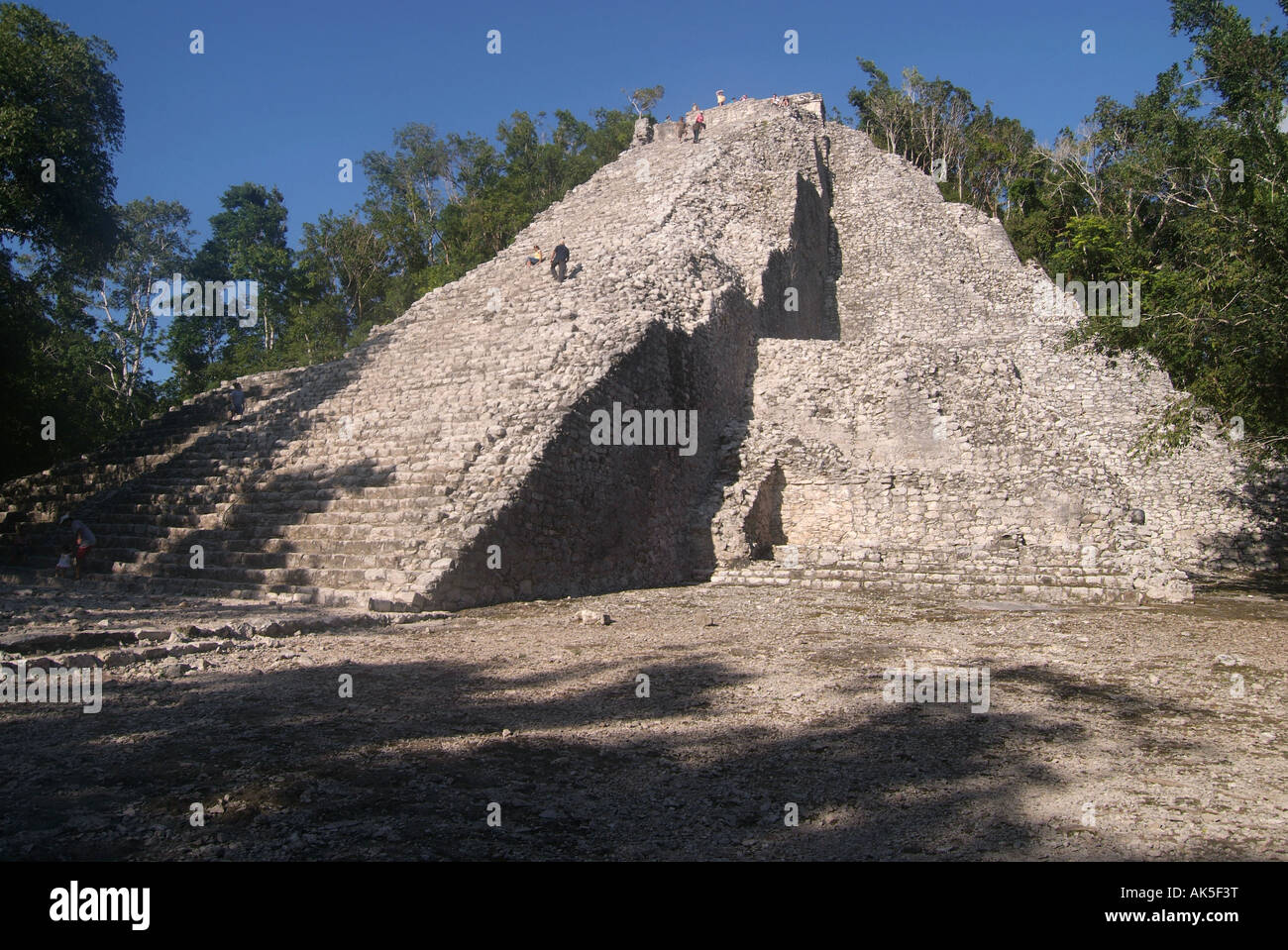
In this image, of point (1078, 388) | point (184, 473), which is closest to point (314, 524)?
point (184, 473)

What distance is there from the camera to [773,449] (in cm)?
1387

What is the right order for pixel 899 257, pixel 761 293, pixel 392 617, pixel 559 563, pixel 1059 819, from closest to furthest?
pixel 1059 819, pixel 392 617, pixel 559 563, pixel 761 293, pixel 899 257

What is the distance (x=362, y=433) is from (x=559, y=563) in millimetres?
4540

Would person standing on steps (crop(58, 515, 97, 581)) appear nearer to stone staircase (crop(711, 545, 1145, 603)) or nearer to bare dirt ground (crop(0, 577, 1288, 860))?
bare dirt ground (crop(0, 577, 1288, 860))

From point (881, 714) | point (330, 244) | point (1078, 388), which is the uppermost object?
point (330, 244)

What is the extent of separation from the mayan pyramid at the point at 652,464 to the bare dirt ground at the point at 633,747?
255cm

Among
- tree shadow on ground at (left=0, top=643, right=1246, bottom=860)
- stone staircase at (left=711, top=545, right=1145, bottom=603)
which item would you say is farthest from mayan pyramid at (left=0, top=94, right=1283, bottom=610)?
tree shadow on ground at (left=0, top=643, right=1246, bottom=860)

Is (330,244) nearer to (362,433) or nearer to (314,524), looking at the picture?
(362,433)

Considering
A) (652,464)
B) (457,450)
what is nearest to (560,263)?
(652,464)

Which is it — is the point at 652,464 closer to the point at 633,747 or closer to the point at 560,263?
the point at 560,263

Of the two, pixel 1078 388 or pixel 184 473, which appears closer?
pixel 184 473

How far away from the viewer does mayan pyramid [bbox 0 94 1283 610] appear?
10172 millimetres

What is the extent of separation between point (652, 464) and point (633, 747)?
8128 millimetres

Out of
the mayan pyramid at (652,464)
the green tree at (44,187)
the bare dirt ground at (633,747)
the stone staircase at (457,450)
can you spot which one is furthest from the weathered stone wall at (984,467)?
the green tree at (44,187)
